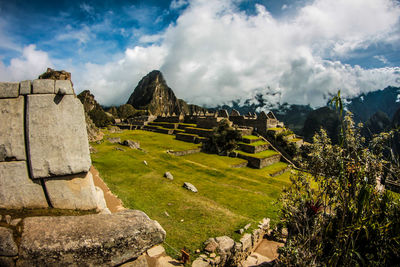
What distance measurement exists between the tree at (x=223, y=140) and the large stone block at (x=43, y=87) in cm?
2733

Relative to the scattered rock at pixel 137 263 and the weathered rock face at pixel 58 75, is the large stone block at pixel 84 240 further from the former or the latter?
the weathered rock face at pixel 58 75

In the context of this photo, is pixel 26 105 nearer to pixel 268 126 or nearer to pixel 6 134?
pixel 6 134

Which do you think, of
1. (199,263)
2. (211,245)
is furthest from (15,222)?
(211,245)

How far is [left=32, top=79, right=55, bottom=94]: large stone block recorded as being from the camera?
334cm

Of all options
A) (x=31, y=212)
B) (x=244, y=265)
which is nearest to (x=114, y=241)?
(x=31, y=212)

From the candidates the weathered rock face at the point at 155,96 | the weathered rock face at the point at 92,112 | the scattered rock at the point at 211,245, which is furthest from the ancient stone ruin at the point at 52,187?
the weathered rock face at the point at 155,96

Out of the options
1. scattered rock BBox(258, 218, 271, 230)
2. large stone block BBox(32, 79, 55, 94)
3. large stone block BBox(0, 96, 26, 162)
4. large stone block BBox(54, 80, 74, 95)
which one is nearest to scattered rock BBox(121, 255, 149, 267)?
large stone block BBox(0, 96, 26, 162)

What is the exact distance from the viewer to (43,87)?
11.1ft

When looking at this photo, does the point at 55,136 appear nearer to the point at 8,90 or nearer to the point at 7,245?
the point at 8,90

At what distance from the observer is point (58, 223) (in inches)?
122

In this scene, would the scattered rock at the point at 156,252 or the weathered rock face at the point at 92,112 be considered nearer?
the scattered rock at the point at 156,252

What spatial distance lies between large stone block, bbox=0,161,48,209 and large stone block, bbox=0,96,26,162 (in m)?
0.16

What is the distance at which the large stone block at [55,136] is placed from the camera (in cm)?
333

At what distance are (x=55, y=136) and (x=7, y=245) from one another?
1726 millimetres
